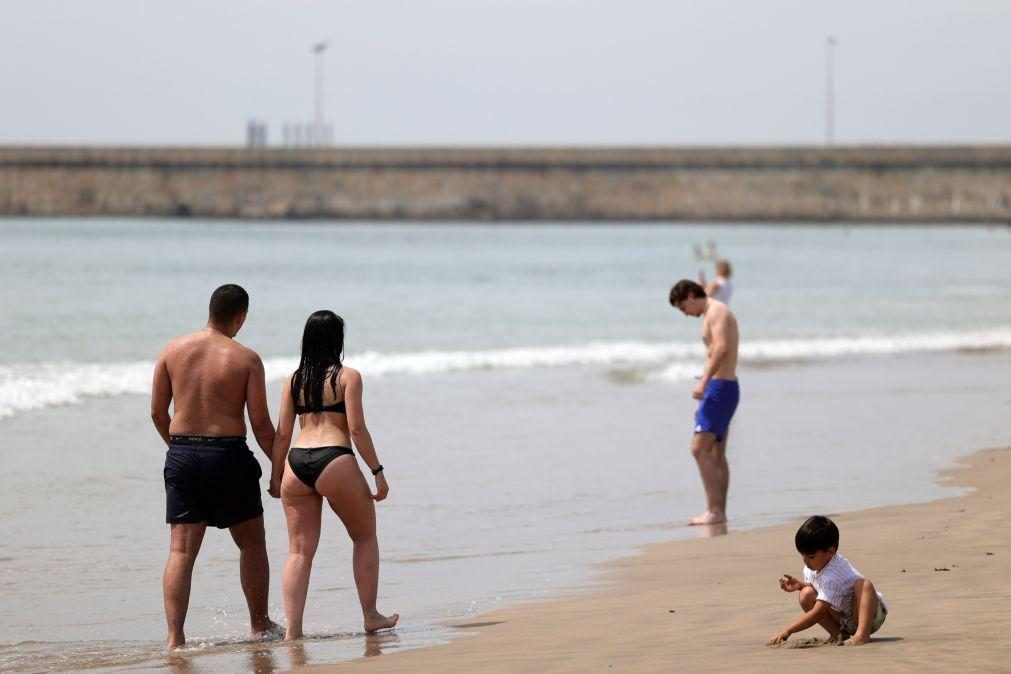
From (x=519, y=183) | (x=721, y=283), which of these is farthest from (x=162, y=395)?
(x=519, y=183)

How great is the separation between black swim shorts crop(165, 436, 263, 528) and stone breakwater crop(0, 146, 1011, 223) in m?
74.7

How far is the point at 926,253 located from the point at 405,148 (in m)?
31.9

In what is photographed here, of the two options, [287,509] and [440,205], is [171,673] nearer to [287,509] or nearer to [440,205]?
[287,509]

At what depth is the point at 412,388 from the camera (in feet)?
50.4

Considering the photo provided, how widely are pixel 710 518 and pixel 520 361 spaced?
1135 centimetres

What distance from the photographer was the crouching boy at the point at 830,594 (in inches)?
184

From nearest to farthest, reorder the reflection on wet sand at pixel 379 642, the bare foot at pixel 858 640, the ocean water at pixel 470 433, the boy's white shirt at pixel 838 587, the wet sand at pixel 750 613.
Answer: the wet sand at pixel 750 613
the bare foot at pixel 858 640
the boy's white shirt at pixel 838 587
the reflection on wet sand at pixel 379 642
the ocean water at pixel 470 433

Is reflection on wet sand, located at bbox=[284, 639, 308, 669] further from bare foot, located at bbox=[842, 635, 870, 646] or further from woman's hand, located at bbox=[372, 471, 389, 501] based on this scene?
bare foot, located at bbox=[842, 635, 870, 646]

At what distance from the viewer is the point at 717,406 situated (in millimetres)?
7820

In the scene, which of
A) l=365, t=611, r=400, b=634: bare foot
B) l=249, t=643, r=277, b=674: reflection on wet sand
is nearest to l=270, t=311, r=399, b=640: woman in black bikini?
l=249, t=643, r=277, b=674: reflection on wet sand

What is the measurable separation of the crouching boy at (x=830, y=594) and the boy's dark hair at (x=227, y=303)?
211 centimetres

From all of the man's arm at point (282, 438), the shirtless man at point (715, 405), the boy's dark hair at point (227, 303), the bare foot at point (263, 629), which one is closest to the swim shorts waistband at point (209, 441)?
the man's arm at point (282, 438)

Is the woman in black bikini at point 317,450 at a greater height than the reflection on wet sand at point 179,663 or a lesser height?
greater

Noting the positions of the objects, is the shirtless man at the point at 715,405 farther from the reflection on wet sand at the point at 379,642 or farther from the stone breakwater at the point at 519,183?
the stone breakwater at the point at 519,183
